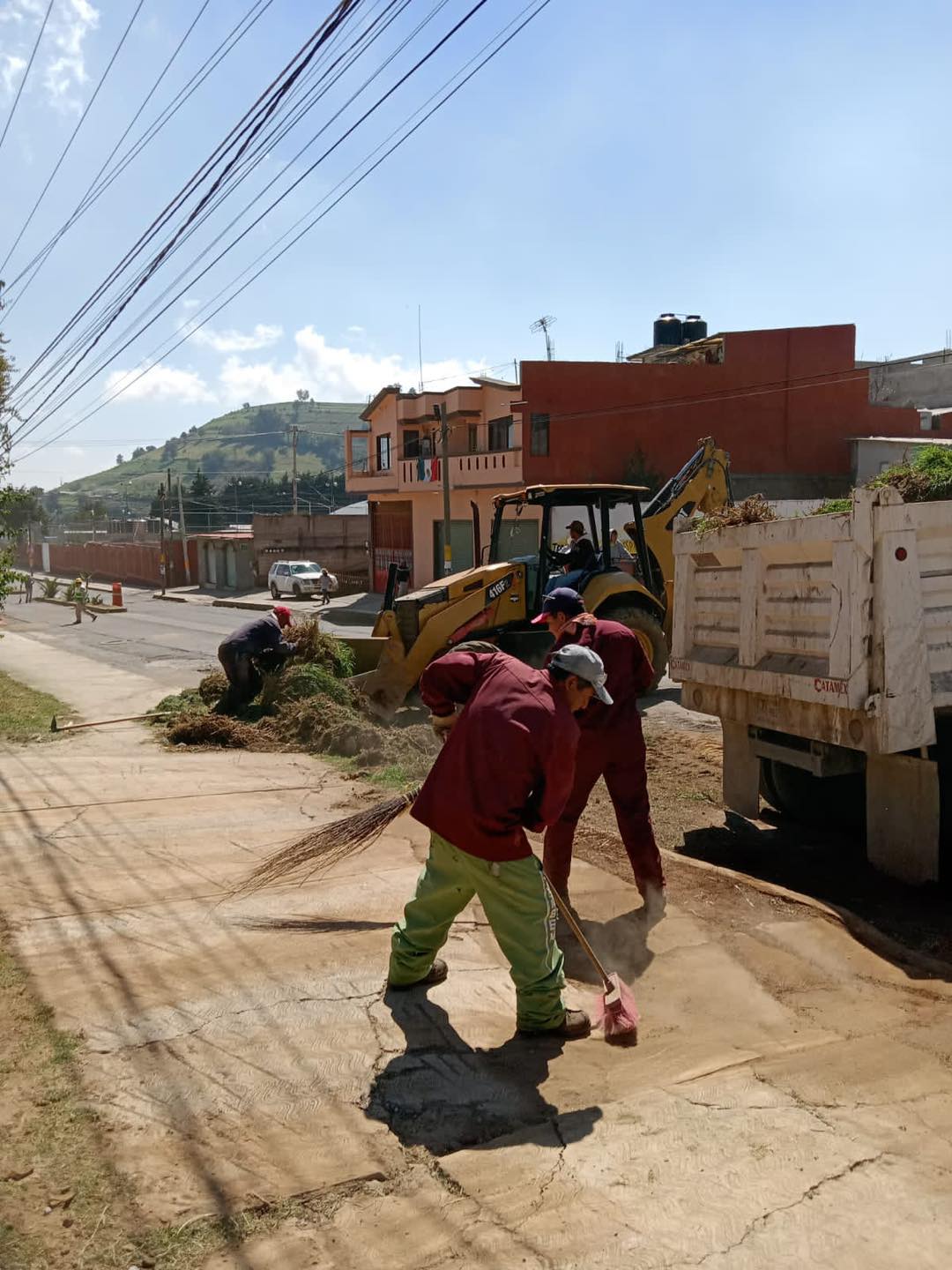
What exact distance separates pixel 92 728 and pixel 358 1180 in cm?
869

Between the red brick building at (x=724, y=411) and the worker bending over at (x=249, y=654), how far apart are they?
65.7 feet

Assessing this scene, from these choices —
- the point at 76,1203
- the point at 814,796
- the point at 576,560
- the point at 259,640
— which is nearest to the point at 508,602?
the point at 576,560

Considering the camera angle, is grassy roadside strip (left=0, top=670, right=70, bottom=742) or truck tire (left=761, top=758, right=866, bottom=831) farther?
grassy roadside strip (left=0, top=670, right=70, bottom=742)

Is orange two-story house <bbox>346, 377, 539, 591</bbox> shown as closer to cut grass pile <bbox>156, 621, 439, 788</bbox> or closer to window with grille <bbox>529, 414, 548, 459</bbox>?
window with grille <bbox>529, 414, 548, 459</bbox>

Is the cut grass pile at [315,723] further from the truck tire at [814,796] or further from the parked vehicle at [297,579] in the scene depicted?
the parked vehicle at [297,579]

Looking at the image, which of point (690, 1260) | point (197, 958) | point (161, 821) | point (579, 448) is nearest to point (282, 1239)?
point (690, 1260)

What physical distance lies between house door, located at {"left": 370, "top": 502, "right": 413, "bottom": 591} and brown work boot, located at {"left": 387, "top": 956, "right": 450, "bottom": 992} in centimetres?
3520

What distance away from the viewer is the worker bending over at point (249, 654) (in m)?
11.0

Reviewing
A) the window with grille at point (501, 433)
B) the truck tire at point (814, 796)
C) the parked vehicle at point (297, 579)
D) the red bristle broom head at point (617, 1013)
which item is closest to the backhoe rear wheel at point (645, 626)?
the truck tire at point (814, 796)

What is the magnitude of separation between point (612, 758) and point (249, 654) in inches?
250

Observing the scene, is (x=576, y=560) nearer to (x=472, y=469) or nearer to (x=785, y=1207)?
(x=785, y=1207)

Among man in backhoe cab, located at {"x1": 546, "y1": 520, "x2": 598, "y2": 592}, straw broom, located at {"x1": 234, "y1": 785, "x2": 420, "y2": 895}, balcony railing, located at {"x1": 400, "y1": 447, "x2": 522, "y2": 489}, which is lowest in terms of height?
straw broom, located at {"x1": 234, "y1": 785, "x2": 420, "y2": 895}

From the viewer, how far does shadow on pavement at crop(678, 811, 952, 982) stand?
503 centimetres

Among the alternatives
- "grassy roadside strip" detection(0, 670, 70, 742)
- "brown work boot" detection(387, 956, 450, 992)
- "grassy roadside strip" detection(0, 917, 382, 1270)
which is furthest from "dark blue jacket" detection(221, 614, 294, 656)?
"grassy roadside strip" detection(0, 917, 382, 1270)
